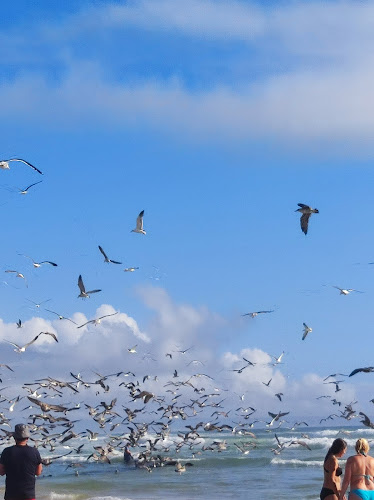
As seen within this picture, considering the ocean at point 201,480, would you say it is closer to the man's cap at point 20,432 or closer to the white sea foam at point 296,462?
the white sea foam at point 296,462

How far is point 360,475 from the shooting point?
11047 mm

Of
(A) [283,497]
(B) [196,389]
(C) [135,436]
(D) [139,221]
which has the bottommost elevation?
Answer: (A) [283,497]

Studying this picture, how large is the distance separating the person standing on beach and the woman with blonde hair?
439 cm

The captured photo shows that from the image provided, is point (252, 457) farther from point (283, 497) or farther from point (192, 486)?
point (283, 497)

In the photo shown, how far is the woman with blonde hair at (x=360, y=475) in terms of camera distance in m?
11.0

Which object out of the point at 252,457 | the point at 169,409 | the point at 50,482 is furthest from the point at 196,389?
the point at 252,457

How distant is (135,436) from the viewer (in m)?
32.1

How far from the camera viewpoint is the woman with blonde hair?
11.0 meters

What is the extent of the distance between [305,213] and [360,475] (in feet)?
35.6

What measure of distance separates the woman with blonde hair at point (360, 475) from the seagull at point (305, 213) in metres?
10.4

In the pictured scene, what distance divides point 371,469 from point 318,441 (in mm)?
63244

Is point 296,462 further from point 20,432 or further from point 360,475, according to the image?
point 20,432

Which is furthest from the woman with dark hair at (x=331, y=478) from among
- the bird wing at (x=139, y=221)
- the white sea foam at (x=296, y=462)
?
the white sea foam at (x=296, y=462)

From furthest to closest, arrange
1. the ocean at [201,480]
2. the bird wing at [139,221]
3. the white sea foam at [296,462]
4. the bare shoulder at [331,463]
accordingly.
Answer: the white sea foam at [296,462]
the ocean at [201,480]
the bird wing at [139,221]
the bare shoulder at [331,463]
